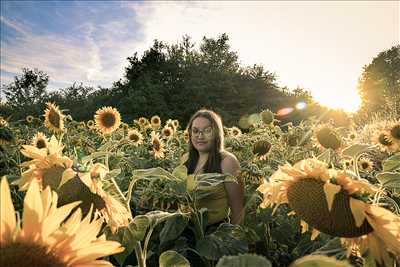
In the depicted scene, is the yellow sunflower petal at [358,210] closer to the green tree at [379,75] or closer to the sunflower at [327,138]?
the sunflower at [327,138]

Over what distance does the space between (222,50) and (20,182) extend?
2985 centimetres

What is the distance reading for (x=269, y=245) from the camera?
229 centimetres

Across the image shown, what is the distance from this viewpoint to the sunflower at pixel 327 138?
3.60 m

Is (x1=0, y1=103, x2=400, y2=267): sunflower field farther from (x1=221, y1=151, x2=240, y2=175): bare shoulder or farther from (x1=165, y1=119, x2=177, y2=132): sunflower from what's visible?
(x1=165, y1=119, x2=177, y2=132): sunflower

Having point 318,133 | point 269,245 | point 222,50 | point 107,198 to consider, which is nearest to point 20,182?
point 107,198

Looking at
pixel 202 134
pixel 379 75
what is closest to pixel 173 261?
pixel 202 134

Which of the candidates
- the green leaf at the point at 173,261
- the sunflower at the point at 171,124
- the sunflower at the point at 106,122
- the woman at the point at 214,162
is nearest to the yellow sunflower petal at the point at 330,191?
the green leaf at the point at 173,261

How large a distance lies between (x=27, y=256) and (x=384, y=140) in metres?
4.14

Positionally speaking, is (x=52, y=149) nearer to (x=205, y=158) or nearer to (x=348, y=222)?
(x=348, y=222)

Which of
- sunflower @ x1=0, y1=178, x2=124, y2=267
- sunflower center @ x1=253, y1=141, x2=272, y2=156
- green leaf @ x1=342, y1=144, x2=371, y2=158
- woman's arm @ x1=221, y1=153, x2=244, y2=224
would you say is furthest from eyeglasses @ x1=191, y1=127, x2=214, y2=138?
sunflower @ x1=0, y1=178, x2=124, y2=267

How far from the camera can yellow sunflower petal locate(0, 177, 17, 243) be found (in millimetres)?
578

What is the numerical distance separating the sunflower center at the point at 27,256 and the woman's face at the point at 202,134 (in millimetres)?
2969

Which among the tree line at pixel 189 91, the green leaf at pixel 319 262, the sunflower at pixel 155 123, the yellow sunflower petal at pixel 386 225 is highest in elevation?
the tree line at pixel 189 91

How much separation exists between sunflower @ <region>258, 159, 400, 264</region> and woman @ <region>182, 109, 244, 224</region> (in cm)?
182
